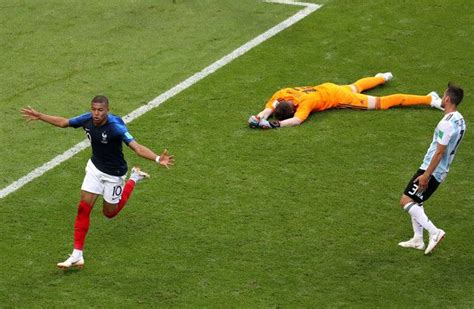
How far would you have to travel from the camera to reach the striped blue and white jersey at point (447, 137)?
12.8 meters

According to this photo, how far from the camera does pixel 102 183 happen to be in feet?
43.4

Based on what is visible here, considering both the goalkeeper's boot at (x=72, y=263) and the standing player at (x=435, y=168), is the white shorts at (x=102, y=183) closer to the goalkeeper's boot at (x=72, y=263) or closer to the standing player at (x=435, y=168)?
the goalkeeper's boot at (x=72, y=263)

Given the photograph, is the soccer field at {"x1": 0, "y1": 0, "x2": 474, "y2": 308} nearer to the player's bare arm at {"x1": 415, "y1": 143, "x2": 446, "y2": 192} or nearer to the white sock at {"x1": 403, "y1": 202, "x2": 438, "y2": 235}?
the white sock at {"x1": 403, "y1": 202, "x2": 438, "y2": 235}

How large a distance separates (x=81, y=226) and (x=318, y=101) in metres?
5.32

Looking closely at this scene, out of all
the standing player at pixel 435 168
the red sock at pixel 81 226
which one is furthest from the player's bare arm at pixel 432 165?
the red sock at pixel 81 226

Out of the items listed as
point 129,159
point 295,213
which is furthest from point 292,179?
point 129,159

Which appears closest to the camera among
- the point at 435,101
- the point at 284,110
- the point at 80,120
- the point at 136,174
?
the point at 80,120

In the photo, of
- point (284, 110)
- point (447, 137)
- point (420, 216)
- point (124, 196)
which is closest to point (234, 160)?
point (284, 110)

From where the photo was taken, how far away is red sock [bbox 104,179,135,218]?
1370cm

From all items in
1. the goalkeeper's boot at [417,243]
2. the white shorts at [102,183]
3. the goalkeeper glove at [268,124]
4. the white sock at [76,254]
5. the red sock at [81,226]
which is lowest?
the goalkeeper glove at [268,124]

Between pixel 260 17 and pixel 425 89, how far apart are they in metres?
4.07

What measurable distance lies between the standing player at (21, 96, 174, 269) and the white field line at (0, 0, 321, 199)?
2.10 metres

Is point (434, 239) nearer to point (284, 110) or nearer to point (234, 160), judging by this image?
point (234, 160)

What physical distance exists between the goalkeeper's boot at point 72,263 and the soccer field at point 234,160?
0.10 meters
